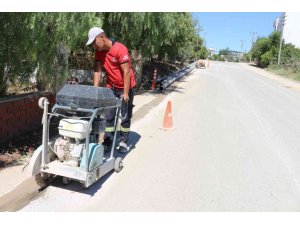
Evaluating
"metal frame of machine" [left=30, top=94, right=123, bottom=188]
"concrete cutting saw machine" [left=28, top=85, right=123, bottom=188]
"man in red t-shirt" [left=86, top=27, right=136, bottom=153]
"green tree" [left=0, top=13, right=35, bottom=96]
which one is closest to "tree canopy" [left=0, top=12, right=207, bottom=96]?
"green tree" [left=0, top=13, right=35, bottom=96]

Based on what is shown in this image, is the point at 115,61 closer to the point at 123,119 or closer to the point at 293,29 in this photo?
the point at 123,119

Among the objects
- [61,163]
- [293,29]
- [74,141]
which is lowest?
[61,163]

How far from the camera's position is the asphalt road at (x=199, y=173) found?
4430 millimetres

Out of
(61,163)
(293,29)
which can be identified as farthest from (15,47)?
(293,29)

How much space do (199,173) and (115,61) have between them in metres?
2.11

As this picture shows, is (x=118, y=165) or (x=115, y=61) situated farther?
(x=115, y=61)

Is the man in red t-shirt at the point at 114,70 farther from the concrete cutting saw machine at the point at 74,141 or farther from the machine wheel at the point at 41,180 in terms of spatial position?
the machine wheel at the point at 41,180

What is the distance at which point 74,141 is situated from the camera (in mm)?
4625

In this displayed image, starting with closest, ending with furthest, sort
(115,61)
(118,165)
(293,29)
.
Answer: (118,165), (115,61), (293,29)

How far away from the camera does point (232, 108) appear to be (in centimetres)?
1277

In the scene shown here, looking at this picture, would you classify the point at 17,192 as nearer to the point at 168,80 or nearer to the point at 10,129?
the point at 10,129
